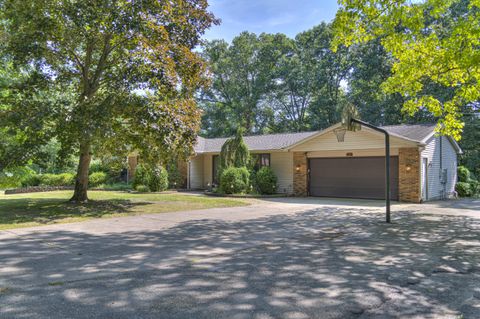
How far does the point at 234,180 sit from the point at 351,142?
6188 mm

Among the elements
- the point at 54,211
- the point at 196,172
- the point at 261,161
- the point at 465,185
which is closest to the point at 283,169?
the point at 261,161

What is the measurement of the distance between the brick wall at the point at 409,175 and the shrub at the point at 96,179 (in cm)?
1811

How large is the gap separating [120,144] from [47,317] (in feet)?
35.0

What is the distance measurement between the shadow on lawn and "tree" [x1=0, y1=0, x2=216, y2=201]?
1.00 metres

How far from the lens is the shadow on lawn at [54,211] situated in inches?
380

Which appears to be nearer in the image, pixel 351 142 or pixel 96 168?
pixel 351 142

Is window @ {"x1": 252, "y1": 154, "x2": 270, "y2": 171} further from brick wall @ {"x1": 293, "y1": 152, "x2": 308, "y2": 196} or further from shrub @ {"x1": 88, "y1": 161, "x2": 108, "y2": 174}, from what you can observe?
shrub @ {"x1": 88, "y1": 161, "x2": 108, "y2": 174}

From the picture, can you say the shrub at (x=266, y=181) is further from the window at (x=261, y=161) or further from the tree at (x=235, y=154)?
the window at (x=261, y=161)

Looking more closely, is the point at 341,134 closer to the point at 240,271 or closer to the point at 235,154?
the point at 235,154

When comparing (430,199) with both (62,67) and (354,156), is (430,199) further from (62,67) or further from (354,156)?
(62,67)

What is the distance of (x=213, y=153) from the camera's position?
903 inches

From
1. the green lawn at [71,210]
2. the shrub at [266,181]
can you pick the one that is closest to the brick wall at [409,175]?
the shrub at [266,181]

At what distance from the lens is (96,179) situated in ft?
76.8

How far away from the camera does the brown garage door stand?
16.9 m
